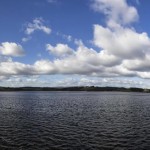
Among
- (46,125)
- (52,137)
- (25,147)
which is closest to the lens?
(25,147)

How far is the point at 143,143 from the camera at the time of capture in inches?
1594

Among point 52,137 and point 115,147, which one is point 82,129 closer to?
point 52,137

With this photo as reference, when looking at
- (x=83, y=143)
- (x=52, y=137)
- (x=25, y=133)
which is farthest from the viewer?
(x=25, y=133)

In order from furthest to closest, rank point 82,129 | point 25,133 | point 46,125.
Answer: point 46,125, point 82,129, point 25,133

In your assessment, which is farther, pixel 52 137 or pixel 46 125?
pixel 46 125

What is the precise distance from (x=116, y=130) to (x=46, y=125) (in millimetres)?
16253

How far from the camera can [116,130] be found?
51.0 meters

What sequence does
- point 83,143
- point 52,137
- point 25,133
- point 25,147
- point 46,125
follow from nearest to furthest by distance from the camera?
point 25,147, point 83,143, point 52,137, point 25,133, point 46,125

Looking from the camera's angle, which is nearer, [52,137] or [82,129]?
[52,137]

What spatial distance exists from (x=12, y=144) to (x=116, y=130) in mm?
21900

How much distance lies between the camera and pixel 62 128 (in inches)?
2101

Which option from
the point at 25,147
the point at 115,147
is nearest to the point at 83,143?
the point at 115,147

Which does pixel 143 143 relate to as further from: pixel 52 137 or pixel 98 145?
pixel 52 137

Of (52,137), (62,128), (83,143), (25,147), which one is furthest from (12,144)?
(62,128)
